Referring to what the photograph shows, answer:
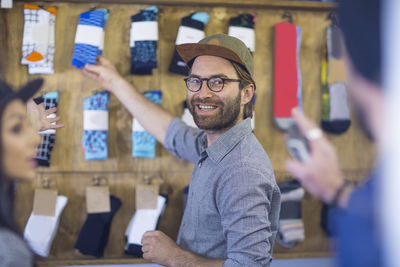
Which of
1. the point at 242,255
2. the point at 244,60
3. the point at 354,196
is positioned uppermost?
the point at 244,60

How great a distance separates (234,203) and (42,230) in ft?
3.16

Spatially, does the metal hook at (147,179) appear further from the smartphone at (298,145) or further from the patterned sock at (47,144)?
the smartphone at (298,145)

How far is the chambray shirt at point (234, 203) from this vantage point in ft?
3.80

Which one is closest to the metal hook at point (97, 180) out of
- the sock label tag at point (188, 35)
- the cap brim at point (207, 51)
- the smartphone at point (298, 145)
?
the sock label tag at point (188, 35)

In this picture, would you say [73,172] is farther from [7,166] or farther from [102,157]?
[7,166]

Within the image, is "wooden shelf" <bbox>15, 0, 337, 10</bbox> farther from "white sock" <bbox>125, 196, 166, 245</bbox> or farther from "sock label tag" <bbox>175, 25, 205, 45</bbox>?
"white sock" <bbox>125, 196, 166, 245</bbox>

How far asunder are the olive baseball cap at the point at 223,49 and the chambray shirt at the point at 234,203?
0.68 ft

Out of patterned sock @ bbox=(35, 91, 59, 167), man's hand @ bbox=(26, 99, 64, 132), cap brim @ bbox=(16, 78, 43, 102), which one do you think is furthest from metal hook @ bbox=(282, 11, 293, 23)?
cap brim @ bbox=(16, 78, 43, 102)

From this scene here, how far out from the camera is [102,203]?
71.7 inches

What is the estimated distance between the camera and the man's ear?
1299 millimetres

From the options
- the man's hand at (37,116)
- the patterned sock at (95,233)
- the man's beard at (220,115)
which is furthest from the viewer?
the patterned sock at (95,233)

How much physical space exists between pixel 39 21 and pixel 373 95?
1.57 meters

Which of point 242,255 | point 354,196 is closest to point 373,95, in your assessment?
point 354,196

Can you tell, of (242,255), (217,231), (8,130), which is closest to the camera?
(8,130)
